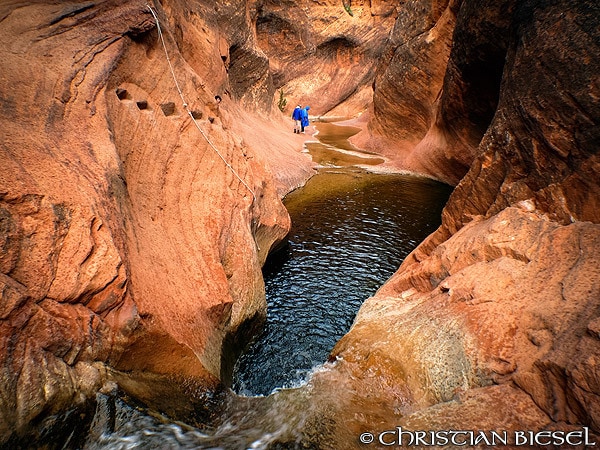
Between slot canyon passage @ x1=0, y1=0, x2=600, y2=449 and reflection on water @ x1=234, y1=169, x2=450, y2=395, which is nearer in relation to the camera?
slot canyon passage @ x1=0, y1=0, x2=600, y2=449

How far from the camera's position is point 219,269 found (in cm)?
518

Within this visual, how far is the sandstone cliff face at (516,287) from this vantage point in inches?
123

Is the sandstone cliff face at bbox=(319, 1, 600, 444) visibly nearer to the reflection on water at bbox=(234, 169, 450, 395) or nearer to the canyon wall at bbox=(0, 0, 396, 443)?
the reflection on water at bbox=(234, 169, 450, 395)

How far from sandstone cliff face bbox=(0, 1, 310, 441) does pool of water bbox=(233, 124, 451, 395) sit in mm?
588

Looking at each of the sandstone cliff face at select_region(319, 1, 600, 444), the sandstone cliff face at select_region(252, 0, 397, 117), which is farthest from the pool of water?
Result: the sandstone cliff face at select_region(252, 0, 397, 117)

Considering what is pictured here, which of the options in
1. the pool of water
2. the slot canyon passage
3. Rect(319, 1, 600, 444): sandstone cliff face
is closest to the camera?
the slot canyon passage

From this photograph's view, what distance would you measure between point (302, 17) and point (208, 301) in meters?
30.0

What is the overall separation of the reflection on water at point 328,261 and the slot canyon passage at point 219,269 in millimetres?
495

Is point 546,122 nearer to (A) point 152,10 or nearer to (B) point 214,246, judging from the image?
(B) point 214,246

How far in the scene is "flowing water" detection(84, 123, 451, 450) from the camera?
323cm

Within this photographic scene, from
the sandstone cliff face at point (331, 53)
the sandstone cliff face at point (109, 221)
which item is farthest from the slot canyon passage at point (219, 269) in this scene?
the sandstone cliff face at point (331, 53)

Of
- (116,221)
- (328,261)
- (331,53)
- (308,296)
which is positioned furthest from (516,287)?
(331,53)

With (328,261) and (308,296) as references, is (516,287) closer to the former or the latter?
(308,296)

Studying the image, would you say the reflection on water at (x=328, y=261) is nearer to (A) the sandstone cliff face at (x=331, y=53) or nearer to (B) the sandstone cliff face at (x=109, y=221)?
(B) the sandstone cliff face at (x=109, y=221)
